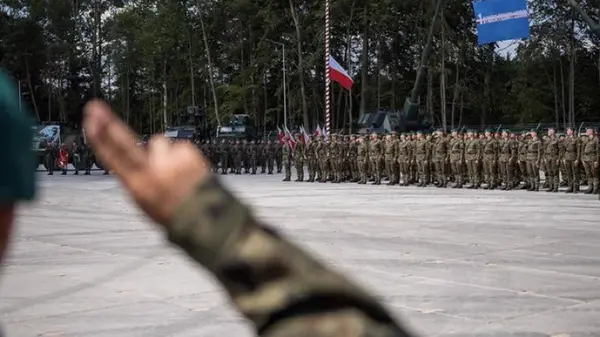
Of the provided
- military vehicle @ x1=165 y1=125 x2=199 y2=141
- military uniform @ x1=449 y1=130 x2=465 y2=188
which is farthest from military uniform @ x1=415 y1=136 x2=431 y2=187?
military vehicle @ x1=165 y1=125 x2=199 y2=141

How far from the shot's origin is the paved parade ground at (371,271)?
19.8ft

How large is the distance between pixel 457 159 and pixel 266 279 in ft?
79.3

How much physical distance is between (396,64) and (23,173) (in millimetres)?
59243

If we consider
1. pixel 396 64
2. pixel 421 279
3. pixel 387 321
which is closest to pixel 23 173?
pixel 387 321

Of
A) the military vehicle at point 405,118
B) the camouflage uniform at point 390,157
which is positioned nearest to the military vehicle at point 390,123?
the military vehicle at point 405,118

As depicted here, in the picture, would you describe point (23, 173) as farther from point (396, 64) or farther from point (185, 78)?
point (185, 78)

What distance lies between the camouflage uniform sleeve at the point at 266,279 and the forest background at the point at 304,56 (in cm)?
4953

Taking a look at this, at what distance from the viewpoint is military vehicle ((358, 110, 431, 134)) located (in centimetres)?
3162

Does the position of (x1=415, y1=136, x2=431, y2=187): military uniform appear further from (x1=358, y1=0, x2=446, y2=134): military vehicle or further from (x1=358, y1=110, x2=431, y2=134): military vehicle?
(x1=358, y1=110, x2=431, y2=134): military vehicle

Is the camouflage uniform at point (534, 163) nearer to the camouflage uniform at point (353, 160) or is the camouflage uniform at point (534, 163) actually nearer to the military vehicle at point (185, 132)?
the camouflage uniform at point (353, 160)

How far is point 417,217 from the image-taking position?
565 inches

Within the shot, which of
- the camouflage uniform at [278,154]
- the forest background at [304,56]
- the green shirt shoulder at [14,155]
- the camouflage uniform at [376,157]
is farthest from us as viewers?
the forest background at [304,56]

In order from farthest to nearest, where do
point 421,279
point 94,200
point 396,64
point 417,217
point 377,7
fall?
1. point 396,64
2. point 377,7
3. point 94,200
4. point 417,217
5. point 421,279

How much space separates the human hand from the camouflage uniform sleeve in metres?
0.02
